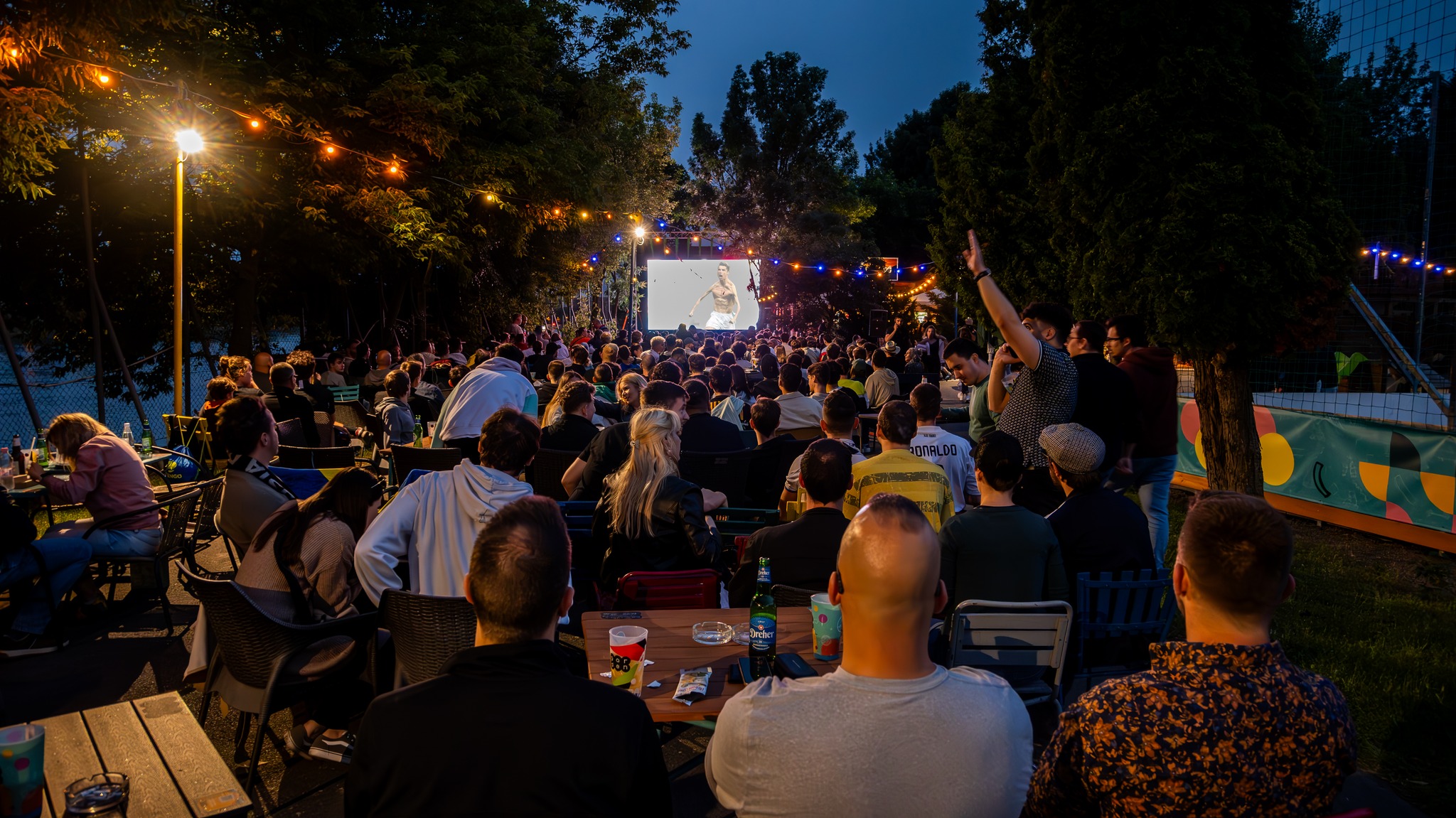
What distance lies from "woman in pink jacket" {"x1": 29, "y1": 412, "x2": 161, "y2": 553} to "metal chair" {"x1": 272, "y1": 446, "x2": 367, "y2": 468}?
1240 millimetres

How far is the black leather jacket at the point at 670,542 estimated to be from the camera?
375cm

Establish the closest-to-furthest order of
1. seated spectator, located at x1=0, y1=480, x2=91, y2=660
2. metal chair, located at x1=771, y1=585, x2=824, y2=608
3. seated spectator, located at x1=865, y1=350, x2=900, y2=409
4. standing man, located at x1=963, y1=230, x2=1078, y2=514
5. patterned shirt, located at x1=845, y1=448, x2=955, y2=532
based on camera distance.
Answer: metal chair, located at x1=771, y1=585, x2=824, y2=608, patterned shirt, located at x1=845, y1=448, x2=955, y2=532, standing man, located at x1=963, y1=230, x2=1078, y2=514, seated spectator, located at x1=0, y1=480, x2=91, y2=660, seated spectator, located at x1=865, y1=350, x2=900, y2=409

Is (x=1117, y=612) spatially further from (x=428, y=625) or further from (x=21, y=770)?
(x=21, y=770)

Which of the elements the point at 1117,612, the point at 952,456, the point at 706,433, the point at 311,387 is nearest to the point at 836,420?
the point at 952,456

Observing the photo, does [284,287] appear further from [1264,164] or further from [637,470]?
[1264,164]

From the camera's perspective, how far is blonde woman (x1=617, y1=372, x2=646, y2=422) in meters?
6.95

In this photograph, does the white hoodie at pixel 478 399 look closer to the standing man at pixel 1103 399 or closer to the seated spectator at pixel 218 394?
the seated spectator at pixel 218 394

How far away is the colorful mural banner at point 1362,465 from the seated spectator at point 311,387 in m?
8.93

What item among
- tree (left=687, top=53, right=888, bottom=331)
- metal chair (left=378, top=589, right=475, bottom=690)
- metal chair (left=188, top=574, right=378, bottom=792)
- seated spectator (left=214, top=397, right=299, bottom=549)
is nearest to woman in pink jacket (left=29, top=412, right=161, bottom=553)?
seated spectator (left=214, top=397, right=299, bottom=549)

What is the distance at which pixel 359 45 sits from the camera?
1199 cm

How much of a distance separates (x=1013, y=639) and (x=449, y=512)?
226 centimetres

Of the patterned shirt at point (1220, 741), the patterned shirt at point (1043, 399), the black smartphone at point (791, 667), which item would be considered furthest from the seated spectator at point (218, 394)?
the patterned shirt at point (1220, 741)

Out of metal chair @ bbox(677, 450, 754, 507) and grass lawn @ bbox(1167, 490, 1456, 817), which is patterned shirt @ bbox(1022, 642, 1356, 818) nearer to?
grass lawn @ bbox(1167, 490, 1456, 817)

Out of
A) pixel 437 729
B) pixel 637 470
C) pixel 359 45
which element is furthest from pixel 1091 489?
pixel 359 45
